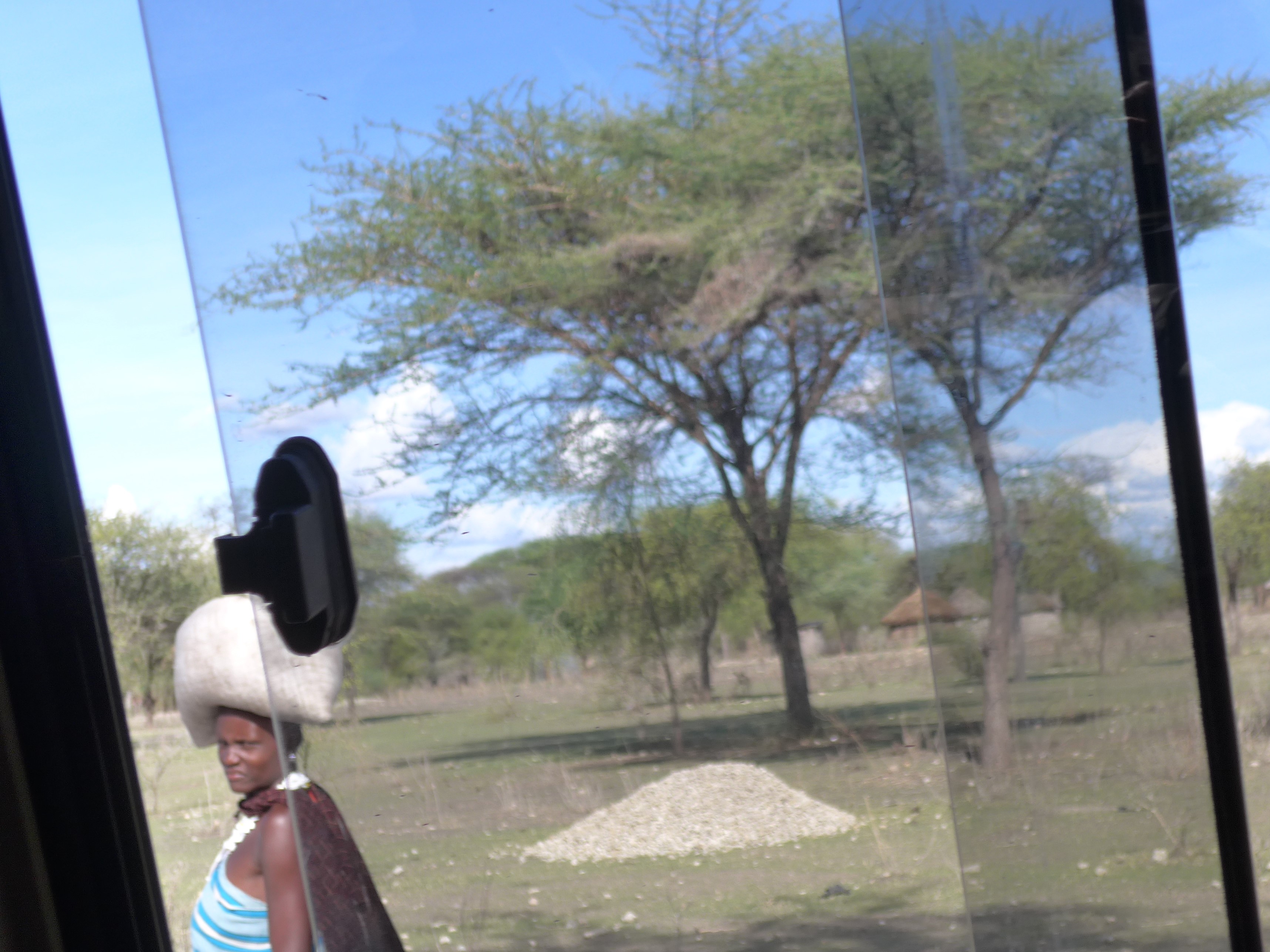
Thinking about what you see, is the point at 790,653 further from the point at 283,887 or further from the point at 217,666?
the point at 217,666

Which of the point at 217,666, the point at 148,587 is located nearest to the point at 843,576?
the point at 217,666

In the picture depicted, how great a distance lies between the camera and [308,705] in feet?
2.45

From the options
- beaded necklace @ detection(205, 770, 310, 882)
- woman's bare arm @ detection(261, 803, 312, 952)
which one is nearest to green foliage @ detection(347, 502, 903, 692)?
woman's bare arm @ detection(261, 803, 312, 952)

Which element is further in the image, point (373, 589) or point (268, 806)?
point (268, 806)

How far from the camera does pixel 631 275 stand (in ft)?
2.17

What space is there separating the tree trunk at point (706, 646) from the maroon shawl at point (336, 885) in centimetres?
30

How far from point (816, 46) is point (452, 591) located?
1.32 feet

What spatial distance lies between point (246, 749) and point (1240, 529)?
0.91 m

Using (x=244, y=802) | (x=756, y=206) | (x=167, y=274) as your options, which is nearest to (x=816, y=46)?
(x=756, y=206)

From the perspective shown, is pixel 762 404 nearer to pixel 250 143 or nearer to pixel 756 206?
pixel 756 206

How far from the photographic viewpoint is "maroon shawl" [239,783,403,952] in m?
0.75

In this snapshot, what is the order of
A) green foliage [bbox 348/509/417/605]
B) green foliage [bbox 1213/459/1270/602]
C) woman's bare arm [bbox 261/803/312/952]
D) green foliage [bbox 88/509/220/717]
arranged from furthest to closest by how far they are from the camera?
green foliage [bbox 88/509/220/717]
woman's bare arm [bbox 261/803/312/952]
green foliage [bbox 348/509/417/605]
green foliage [bbox 1213/459/1270/602]

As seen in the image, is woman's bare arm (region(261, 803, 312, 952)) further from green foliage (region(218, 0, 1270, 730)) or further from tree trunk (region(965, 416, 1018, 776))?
tree trunk (region(965, 416, 1018, 776))

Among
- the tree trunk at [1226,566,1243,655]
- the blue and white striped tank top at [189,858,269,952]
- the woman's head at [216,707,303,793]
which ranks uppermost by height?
the tree trunk at [1226,566,1243,655]
